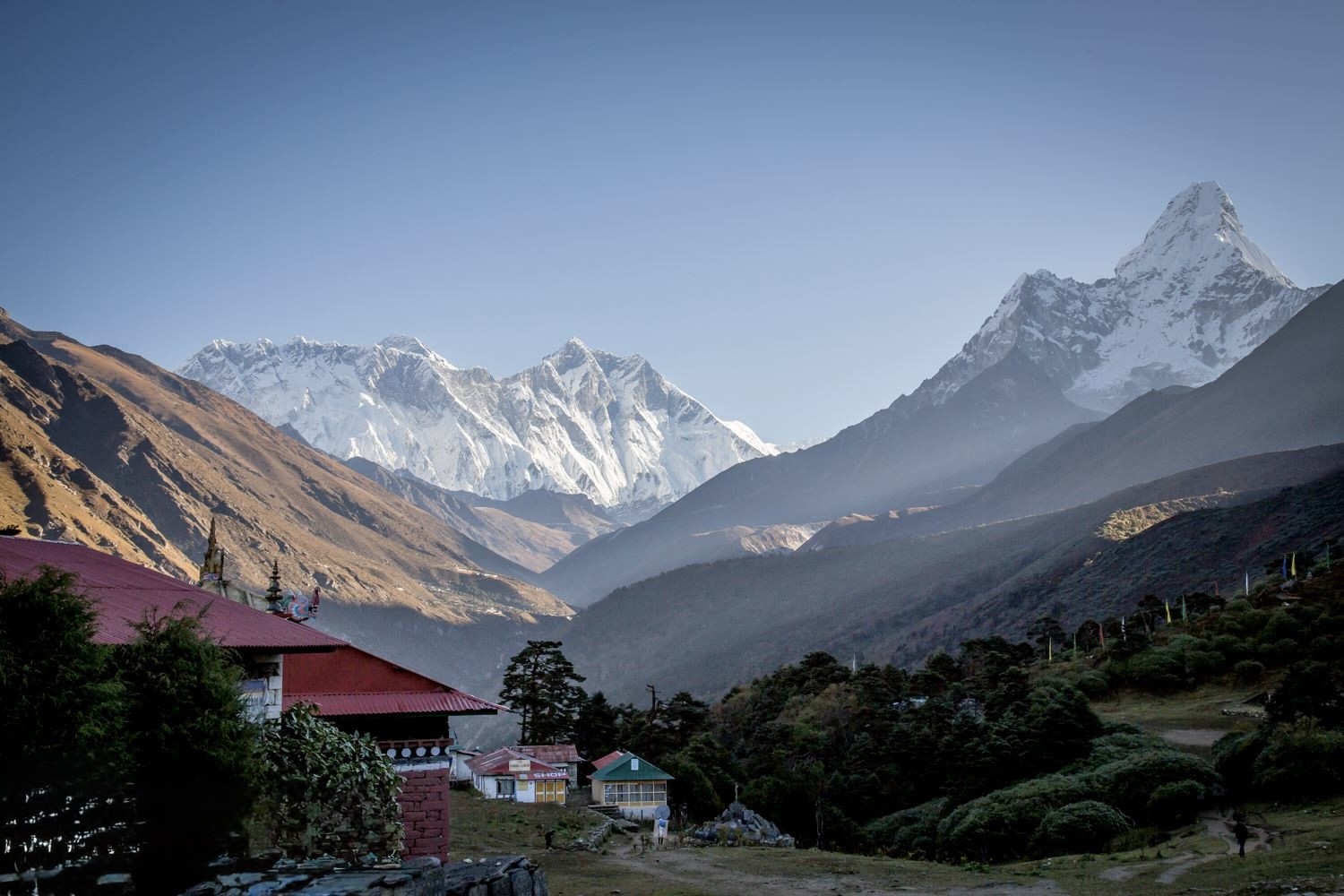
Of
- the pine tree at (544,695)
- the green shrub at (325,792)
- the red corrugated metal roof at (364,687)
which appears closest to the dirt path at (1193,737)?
the red corrugated metal roof at (364,687)

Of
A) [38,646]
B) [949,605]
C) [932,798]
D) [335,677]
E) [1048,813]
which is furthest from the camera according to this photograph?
[949,605]

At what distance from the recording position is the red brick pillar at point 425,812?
19.1 m

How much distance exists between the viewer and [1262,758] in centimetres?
3164

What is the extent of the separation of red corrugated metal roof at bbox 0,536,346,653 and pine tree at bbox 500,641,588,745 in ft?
152

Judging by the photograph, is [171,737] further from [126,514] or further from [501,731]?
[126,514]

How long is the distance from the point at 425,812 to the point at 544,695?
48663mm

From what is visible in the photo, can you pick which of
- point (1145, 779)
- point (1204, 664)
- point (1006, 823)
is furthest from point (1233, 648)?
point (1006, 823)

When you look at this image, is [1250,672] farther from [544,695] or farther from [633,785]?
[544,695]

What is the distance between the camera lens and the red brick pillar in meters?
19.1

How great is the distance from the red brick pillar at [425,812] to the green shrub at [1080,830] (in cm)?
2104

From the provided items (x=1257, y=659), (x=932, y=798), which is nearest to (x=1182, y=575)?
(x=1257, y=659)

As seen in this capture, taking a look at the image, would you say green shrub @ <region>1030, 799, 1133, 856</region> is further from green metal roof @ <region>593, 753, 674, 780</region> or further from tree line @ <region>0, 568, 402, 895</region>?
tree line @ <region>0, 568, 402, 895</region>

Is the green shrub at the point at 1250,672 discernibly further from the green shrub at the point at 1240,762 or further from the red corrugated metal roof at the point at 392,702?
the red corrugated metal roof at the point at 392,702

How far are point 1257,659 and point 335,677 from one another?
46399 mm
